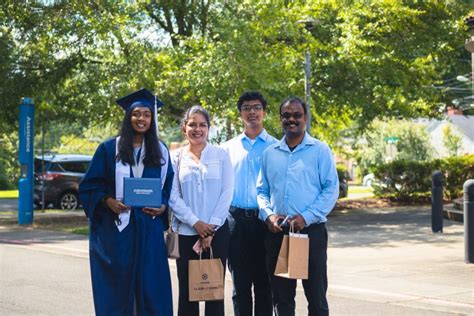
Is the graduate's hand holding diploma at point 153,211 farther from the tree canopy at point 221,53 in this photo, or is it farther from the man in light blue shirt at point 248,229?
→ the tree canopy at point 221,53

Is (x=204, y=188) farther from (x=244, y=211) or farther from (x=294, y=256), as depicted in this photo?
(x=294, y=256)

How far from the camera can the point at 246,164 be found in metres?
7.25

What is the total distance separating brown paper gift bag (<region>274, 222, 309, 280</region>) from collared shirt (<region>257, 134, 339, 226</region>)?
19cm

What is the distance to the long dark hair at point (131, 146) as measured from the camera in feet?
20.1

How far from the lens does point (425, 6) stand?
2142cm

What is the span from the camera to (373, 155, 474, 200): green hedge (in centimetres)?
2728

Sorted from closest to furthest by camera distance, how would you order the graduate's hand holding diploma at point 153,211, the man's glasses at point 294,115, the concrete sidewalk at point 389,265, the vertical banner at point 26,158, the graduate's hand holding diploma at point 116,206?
the graduate's hand holding diploma at point 116,206 → the graduate's hand holding diploma at point 153,211 → the man's glasses at point 294,115 → the concrete sidewalk at point 389,265 → the vertical banner at point 26,158

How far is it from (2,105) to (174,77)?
5323 millimetres

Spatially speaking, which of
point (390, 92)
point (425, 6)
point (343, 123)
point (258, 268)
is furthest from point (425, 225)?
point (258, 268)

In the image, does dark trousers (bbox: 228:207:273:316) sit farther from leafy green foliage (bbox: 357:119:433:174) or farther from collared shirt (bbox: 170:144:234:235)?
leafy green foliage (bbox: 357:119:433:174)

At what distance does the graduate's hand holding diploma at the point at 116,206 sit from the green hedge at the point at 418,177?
2207 centimetres

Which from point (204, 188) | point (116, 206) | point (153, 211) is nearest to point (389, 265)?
point (204, 188)

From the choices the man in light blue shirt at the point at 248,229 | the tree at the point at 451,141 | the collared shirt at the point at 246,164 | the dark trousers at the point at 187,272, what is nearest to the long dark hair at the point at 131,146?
the dark trousers at the point at 187,272

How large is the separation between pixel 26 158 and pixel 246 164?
Result: 14.4 m
